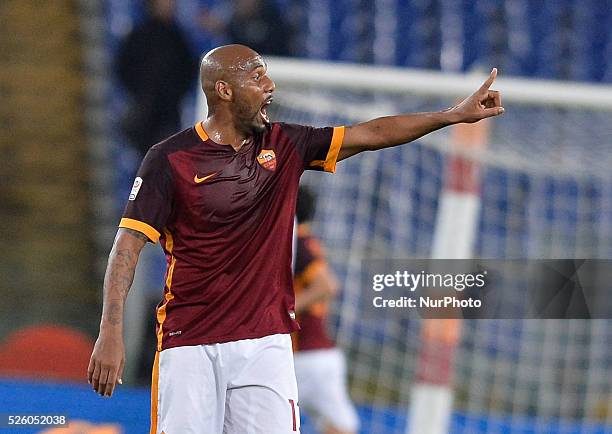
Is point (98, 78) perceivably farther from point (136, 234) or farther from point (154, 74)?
point (136, 234)

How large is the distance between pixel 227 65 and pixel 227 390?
38.9 inches

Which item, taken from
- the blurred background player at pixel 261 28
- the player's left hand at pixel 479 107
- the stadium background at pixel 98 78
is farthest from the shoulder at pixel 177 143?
the blurred background player at pixel 261 28

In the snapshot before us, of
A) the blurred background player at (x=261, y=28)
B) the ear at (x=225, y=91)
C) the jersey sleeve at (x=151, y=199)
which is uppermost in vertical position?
the blurred background player at (x=261, y=28)

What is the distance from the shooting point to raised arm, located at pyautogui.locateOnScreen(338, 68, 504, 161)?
13.0 ft

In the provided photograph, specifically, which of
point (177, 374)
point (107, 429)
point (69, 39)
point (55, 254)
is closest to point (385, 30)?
point (69, 39)

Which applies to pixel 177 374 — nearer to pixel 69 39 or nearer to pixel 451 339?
pixel 451 339

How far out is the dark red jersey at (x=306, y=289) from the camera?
5879 mm

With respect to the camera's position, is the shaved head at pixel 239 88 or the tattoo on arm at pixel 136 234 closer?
the tattoo on arm at pixel 136 234

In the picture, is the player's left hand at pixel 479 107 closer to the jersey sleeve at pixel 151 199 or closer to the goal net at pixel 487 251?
the jersey sleeve at pixel 151 199

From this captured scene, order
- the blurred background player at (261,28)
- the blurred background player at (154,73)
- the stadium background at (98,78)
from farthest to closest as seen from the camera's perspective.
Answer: the stadium background at (98,78) → the blurred background player at (261,28) → the blurred background player at (154,73)

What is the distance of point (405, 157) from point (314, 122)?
2.26 feet

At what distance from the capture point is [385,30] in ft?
29.2

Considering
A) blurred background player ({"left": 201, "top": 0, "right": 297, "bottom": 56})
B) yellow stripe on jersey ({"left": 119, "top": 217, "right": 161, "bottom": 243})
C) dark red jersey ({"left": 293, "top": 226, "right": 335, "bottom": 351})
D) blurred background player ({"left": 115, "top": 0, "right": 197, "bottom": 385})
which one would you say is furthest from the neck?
blurred background player ({"left": 201, "top": 0, "right": 297, "bottom": 56})

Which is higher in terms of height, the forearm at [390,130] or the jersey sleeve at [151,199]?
the forearm at [390,130]
